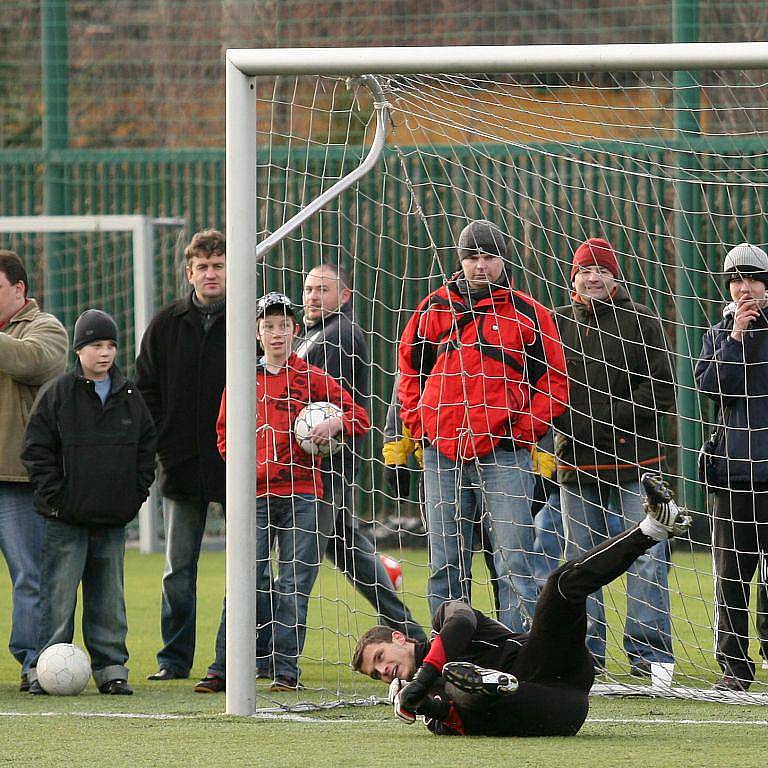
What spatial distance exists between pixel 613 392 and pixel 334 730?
2429 mm

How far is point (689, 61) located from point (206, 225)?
780 centimetres

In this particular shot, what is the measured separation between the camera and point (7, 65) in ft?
53.6

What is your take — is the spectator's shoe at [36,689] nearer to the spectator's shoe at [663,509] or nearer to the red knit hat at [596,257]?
the spectator's shoe at [663,509]

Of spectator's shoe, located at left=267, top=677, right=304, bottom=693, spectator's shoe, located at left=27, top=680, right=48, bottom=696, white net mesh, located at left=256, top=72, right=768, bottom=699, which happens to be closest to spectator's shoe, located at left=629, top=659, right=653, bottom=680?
white net mesh, located at left=256, top=72, right=768, bottom=699

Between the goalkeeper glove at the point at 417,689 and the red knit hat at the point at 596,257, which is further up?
the red knit hat at the point at 596,257

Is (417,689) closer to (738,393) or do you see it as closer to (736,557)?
(736,557)

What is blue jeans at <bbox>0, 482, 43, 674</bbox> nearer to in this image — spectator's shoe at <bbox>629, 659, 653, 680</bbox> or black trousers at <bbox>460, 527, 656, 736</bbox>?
black trousers at <bbox>460, 527, 656, 736</bbox>

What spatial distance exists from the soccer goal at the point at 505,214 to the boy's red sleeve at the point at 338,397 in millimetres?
315

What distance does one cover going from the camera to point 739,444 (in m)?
6.90

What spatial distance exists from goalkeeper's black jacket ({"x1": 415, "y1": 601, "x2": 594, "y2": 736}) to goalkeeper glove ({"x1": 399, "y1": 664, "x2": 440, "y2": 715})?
0.14 m

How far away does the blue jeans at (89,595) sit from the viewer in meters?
6.89

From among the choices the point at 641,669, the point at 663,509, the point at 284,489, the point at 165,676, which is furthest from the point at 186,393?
the point at 663,509

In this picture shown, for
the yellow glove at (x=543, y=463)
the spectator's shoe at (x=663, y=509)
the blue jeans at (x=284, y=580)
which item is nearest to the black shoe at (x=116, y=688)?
the blue jeans at (x=284, y=580)

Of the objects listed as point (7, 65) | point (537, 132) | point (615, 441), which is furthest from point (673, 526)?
point (7, 65)
